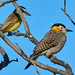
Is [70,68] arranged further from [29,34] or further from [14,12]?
[14,12]

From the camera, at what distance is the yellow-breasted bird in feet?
21.5

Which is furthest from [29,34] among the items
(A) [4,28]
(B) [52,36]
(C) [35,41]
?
(A) [4,28]

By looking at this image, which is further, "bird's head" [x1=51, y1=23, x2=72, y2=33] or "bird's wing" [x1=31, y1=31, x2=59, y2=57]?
"bird's head" [x1=51, y1=23, x2=72, y2=33]

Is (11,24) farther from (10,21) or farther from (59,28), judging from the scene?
(59,28)

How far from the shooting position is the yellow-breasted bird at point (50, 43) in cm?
655

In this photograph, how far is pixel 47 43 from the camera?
697 centimetres

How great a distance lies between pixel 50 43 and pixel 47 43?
0.12 meters

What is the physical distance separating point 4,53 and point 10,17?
15.6 ft

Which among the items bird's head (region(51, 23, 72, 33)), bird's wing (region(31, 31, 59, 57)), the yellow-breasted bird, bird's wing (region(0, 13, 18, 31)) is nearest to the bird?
bird's wing (region(0, 13, 18, 31))

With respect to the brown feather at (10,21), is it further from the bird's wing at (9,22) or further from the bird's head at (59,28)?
the bird's head at (59,28)

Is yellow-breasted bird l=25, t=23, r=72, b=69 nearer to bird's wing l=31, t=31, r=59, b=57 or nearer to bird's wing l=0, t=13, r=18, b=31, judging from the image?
bird's wing l=31, t=31, r=59, b=57

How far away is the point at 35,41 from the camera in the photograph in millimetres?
6562

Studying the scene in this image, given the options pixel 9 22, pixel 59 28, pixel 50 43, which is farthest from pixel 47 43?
pixel 9 22

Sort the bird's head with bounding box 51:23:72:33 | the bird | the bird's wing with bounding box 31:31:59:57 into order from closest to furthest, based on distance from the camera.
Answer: the bird's wing with bounding box 31:31:59:57 → the bird's head with bounding box 51:23:72:33 → the bird
